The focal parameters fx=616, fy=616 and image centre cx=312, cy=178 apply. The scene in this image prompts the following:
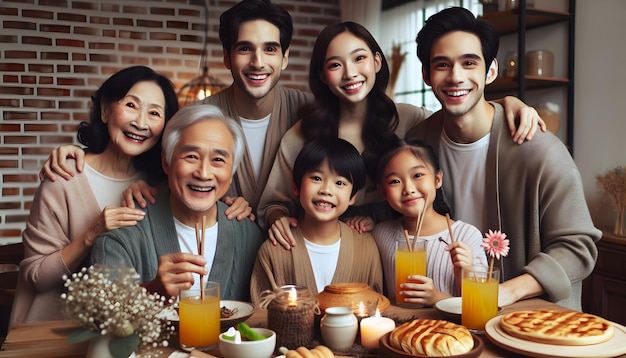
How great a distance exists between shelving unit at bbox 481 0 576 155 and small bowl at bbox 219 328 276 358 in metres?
2.84

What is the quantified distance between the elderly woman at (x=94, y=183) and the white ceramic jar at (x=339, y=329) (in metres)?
1.04

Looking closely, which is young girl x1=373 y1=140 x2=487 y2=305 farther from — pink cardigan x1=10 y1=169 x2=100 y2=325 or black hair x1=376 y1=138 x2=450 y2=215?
pink cardigan x1=10 y1=169 x2=100 y2=325

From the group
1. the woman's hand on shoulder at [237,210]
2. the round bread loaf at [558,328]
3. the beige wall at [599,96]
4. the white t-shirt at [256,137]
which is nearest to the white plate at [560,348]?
the round bread loaf at [558,328]

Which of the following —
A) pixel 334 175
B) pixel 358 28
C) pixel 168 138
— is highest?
pixel 358 28

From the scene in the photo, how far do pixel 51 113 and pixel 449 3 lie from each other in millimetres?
3215

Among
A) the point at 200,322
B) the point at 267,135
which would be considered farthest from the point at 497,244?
the point at 267,135

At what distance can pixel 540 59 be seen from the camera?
3.96 m

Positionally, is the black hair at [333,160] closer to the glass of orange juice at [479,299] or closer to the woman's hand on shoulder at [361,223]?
the woman's hand on shoulder at [361,223]

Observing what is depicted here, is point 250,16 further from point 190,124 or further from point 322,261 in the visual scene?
point 322,261

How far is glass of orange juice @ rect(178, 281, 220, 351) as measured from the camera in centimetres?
158

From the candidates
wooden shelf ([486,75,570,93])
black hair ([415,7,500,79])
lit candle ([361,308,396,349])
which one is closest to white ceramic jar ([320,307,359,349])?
lit candle ([361,308,396,349])

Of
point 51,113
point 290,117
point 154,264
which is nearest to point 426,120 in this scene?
point 290,117

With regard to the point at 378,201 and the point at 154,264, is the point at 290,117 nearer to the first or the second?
the point at 378,201

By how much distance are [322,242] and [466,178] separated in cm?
63
